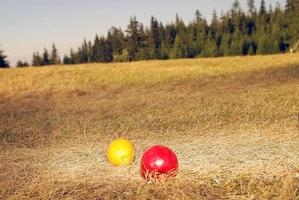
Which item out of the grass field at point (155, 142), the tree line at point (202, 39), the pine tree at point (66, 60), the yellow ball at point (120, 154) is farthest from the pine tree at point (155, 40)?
the yellow ball at point (120, 154)

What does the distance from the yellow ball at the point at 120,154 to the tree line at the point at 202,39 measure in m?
73.4

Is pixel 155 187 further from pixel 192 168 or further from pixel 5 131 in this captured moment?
pixel 5 131

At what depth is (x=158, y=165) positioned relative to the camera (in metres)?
7.28

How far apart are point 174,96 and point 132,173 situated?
1128 cm

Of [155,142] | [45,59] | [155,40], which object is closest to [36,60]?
[45,59]

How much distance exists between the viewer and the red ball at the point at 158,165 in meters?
7.25

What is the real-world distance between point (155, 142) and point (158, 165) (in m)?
3.39

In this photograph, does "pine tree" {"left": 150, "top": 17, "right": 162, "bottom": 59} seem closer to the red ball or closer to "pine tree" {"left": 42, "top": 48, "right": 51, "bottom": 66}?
"pine tree" {"left": 42, "top": 48, "right": 51, "bottom": 66}

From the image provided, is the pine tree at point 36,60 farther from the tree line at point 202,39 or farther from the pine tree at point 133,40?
the pine tree at point 133,40

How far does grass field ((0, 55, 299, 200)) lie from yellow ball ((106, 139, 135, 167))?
15cm

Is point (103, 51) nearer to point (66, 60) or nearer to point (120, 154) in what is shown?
point (66, 60)

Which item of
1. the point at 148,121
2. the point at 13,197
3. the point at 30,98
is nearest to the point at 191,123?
the point at 148,121

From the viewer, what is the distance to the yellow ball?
8.57m

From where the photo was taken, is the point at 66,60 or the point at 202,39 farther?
the point at 66,60
